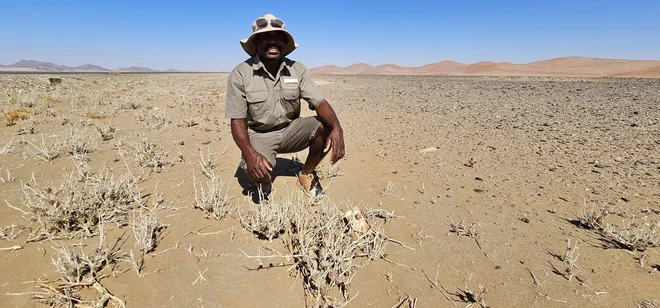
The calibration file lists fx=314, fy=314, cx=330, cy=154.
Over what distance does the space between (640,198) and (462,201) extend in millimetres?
1465

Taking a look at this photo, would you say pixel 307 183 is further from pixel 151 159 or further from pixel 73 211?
pixel 151 159

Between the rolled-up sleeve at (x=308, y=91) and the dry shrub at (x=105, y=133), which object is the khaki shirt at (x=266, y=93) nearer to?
the rolled-up sleeve at (x=308, y=91)

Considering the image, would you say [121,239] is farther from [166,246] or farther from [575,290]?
[575,290]

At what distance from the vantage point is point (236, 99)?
8.52 ft

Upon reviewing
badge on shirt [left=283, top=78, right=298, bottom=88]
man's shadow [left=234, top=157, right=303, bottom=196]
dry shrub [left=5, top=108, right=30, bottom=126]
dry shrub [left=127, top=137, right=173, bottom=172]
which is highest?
badge on shirt [left=283, top=78, right=298, bottom=88]

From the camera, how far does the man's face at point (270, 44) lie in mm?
2607

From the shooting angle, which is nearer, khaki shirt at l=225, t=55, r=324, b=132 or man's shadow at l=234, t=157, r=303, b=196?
khaki shirt at l=225, t=55, r=324, b=132

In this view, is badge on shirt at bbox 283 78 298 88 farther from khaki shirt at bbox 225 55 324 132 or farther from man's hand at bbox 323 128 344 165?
man's hand at bbox 323 128 344 165

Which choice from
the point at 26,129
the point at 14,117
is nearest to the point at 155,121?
the point at 26,129

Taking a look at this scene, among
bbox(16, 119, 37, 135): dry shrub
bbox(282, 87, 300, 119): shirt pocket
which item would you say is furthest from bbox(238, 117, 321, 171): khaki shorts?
bbox(16, 119, 37, 135): dry shrub

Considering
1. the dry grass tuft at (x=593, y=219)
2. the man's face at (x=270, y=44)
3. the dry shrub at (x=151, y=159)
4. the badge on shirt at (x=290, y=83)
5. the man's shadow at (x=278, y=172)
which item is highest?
the man's face at (x=270, y=44)

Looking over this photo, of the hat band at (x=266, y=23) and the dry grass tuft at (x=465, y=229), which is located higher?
the hat band at (x=266, y=23)

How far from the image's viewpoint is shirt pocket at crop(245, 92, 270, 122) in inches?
105

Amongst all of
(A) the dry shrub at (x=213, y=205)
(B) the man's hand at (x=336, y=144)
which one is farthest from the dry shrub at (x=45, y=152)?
(B) the man's hand at (x=336, y=144)
